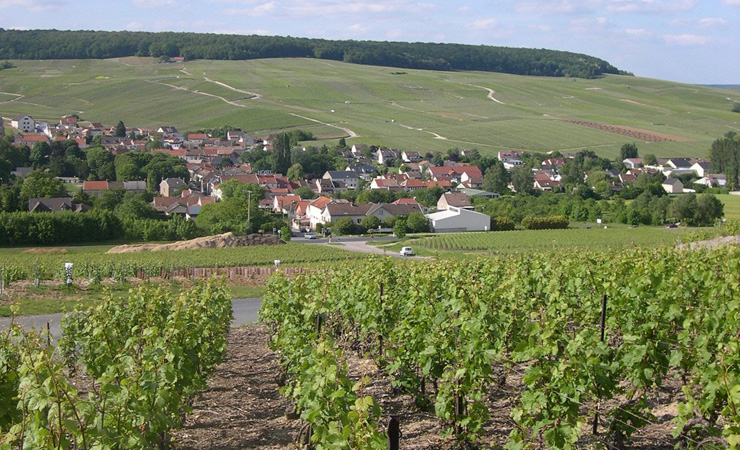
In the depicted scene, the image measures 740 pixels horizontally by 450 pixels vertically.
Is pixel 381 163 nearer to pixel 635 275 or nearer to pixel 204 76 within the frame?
pixel 204 76

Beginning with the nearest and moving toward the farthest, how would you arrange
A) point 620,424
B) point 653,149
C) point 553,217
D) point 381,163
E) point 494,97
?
point 620,424 → point 553,217 → point 381,163 → point 653,149 → point 494,97

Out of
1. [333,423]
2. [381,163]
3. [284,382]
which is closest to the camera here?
[333,423]

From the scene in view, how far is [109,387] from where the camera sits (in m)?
5.56

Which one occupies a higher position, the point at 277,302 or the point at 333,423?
the point at 333,423

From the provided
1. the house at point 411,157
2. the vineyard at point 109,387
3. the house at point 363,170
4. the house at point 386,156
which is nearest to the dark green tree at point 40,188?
the house at point 363,170

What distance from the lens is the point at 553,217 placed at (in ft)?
193

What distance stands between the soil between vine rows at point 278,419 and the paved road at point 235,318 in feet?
26.3

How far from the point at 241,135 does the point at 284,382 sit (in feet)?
364

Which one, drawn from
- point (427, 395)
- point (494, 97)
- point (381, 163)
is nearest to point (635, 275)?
point (427, 395)

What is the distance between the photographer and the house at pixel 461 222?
59969 millimetres

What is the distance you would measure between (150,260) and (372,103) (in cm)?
11334

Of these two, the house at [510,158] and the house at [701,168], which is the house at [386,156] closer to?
the house at [510,158]

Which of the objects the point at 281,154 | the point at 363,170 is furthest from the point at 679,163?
the point at 281,154

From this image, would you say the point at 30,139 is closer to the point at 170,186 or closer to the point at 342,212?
the point at 170,186
